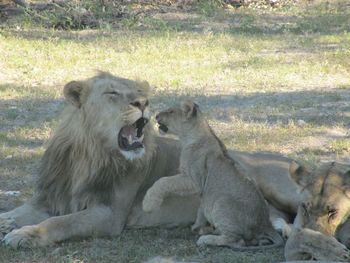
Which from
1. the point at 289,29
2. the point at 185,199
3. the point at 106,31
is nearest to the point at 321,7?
the point at 289,29

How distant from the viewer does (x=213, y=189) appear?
510cm

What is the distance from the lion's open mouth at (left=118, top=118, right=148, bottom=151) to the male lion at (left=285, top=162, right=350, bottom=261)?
1220 millimetres

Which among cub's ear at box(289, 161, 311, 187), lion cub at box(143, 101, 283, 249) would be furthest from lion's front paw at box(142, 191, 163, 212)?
cub's ear at box(289, 161, 311, 187)

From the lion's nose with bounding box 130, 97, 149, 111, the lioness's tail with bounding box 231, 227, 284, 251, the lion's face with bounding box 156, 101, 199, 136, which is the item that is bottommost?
the lioness's tail with bounding box 231, 227, 284, 251

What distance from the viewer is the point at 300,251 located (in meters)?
4.46

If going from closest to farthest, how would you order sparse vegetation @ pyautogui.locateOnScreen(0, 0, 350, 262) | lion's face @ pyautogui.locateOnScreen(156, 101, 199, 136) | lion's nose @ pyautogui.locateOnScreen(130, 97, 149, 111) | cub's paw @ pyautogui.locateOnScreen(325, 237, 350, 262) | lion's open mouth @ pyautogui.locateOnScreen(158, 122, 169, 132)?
cub's paw @ pyautogui.locateOnScreen(325, 237, 350, 262) → lion's nose @ pyautogui.locateOnScreen(130, 97, 149, 111) → lion's face @ pyautogui.locateOnScreen(156, 101, 199, 136) → lion's open mouth @ pyautogui.locateOnScreen(158, 122, 169, 132) → sparse vegetation @ pyautogui.locateOnScreen(0, 0, 350, 262)

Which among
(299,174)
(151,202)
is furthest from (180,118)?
(299,174)

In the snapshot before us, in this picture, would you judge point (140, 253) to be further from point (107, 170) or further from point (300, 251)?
point (300, 251)

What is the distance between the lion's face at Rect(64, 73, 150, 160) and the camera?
17.3 feet

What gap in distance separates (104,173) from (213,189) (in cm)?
72

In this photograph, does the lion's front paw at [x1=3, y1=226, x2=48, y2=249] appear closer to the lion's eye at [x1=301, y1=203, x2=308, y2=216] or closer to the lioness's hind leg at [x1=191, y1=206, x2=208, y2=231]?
the lioness's hind leg at [x1=191, y1=206, x2=208, y2=231]

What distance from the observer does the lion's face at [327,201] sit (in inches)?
170

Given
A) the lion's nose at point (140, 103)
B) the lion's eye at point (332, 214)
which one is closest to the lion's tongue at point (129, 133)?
the lion's nose at point (140, 103)

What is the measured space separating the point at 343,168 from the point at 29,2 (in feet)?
38.9
